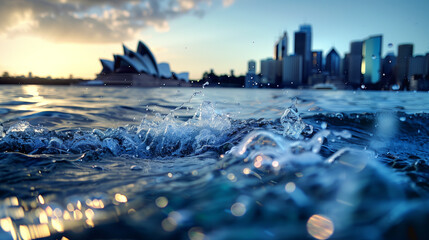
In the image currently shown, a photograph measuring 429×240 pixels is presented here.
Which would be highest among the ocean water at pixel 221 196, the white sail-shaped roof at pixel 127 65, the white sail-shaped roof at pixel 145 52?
the white sail-shaped roof at pixel 145 52

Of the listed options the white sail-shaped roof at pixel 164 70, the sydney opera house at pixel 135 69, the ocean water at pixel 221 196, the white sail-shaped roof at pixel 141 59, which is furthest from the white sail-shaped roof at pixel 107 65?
the ocean water at pixel 221 196

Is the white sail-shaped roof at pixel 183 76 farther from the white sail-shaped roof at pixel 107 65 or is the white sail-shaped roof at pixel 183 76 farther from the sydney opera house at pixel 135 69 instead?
the white sail-shaped roof at pixel 107 65

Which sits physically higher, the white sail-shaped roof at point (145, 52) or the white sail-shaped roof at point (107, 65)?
the white sail-shaped roof at point (145, 52)

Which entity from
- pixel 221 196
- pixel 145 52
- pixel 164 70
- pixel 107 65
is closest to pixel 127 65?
pixel 145 52

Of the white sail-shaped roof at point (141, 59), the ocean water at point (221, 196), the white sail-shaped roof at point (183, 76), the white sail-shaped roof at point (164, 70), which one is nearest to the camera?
the ocean water at point (221, 196)

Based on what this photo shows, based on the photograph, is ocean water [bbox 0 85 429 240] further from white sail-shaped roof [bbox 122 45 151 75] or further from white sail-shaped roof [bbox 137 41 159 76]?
white sail-shaped roof [bbox 137 41 159 76]

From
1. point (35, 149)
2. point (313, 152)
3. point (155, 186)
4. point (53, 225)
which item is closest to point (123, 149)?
point (35, 149)

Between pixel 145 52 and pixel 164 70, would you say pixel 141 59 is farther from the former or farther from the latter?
pixel 164 70

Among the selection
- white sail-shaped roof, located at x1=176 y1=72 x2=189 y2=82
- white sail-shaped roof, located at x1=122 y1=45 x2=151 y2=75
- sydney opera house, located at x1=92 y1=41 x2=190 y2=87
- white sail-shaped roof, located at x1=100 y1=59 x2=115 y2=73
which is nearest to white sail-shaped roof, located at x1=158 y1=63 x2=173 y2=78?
sydney opera house, located at x1=92 y1=41 x2=190 y2=87
